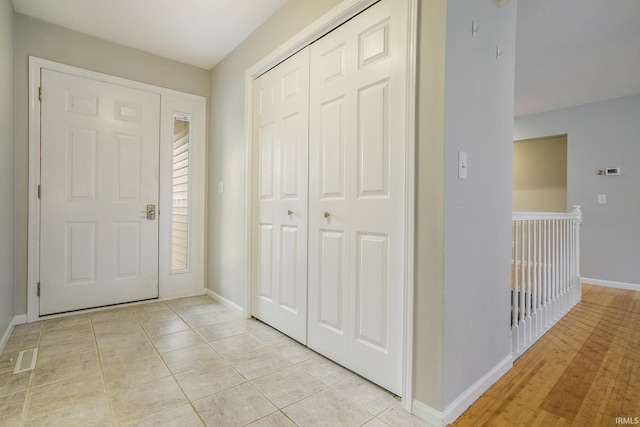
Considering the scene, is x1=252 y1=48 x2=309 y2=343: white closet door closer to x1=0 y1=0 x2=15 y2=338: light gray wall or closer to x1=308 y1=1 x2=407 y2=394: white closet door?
x1=308 y1=1 x2=407 y2=394: white closet door

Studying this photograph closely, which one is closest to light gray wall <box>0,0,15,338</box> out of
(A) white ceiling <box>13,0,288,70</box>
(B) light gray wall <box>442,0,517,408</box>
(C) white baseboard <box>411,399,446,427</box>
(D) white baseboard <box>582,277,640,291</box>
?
(A) white ceiling <box>13,0,288,70</box>

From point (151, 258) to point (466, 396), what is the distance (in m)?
2.90

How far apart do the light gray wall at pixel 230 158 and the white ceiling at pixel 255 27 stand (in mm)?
136

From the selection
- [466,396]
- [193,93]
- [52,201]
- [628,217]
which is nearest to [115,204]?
Answer: [52,201]

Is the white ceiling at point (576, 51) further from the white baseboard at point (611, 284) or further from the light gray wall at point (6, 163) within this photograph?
the light gray wall at point (6, 163)

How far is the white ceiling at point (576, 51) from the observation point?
7.66 feet

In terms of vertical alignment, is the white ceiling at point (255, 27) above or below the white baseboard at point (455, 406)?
above

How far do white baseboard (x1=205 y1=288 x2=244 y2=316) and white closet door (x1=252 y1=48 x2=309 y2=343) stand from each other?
22 centimetres

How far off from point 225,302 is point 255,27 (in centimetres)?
250

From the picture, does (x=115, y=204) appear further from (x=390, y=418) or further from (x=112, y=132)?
(x=390, y=418)

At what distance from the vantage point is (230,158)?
9.82ft

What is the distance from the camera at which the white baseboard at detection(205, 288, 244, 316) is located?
9.14 feet

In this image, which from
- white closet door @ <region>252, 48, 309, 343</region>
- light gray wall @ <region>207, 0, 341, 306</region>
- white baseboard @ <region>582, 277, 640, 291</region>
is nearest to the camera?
white closet door @ <region>252, 48, 309, 343</region>

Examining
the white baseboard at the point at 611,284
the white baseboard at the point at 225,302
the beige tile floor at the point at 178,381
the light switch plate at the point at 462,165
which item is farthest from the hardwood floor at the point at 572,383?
the white baseboard at the point at 225,302
